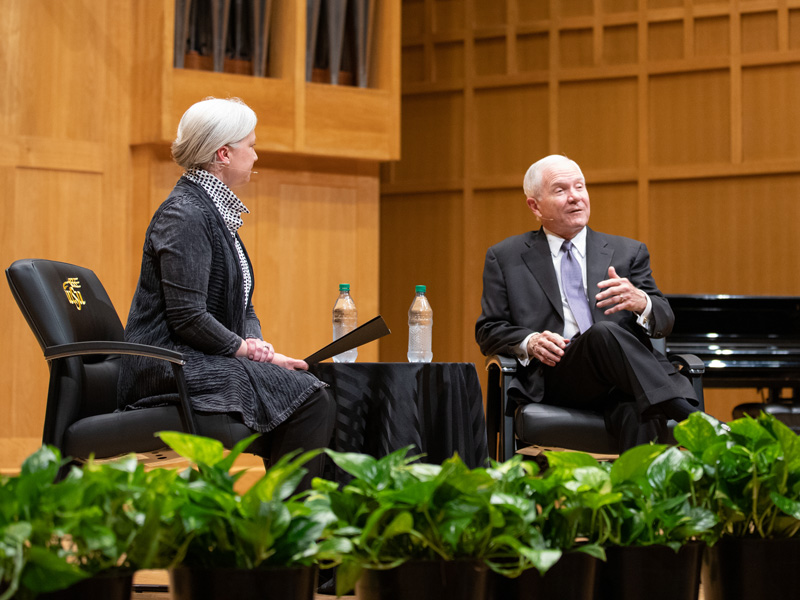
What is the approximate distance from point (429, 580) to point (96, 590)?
0.35 metres

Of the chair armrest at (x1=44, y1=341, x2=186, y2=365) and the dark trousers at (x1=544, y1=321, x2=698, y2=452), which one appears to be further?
the dark trousers at (x1=544, y1=321, x2=698, y2=452)

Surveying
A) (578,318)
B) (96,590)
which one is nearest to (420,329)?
(578,318)

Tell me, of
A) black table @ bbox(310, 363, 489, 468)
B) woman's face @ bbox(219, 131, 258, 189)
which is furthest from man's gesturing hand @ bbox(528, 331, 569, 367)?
woman's face @ bbox(219, 131, 258, 189)

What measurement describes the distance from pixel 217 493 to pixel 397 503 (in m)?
0.19

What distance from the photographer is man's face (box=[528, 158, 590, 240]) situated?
10.5ft

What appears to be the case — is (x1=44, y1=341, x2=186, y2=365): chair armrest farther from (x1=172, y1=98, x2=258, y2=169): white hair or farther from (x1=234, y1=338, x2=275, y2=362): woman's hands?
(x1=172, y1=98, x2=258, y2=169): white hair

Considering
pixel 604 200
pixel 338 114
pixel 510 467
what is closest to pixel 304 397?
pixel 510 467

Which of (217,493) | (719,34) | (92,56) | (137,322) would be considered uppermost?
(719,34)

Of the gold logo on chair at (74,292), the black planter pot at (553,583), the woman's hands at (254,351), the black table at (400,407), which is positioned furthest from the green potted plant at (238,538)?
the gold logo on chair at (74,292)

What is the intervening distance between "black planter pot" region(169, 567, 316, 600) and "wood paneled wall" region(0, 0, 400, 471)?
357 cm

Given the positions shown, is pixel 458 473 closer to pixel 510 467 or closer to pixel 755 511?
pixel 510 467

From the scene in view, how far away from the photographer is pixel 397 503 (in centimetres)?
108

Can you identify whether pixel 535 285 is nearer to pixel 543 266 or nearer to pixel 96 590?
pixel 543 266

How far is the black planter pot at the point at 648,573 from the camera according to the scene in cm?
119
